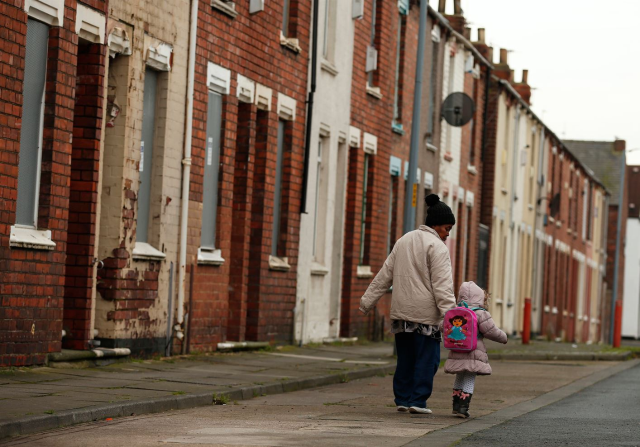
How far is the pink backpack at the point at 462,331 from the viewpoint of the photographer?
39.1 ft

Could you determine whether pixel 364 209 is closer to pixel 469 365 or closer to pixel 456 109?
pixel 456 109

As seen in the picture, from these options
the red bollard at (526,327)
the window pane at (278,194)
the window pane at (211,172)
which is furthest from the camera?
the red bollard at (526,327)

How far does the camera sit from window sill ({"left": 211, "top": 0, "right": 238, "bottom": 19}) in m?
18.7

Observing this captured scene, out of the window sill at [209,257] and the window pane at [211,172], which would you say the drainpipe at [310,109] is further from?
the window sill at [209,257]

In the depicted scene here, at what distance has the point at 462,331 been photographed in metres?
11.9

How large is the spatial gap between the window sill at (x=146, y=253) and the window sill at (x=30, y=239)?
2461 millimetres

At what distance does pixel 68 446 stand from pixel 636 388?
10.2 meters

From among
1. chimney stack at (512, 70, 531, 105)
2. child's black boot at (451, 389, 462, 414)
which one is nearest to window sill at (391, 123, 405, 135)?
child's black boot at (451, 389, 462, 414)

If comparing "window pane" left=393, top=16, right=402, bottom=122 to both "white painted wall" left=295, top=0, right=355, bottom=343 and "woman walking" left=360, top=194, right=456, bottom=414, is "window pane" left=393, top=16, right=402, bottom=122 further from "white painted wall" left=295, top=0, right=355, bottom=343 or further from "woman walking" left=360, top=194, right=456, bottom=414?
"woman walking" left=360, top=194, right=456, bottom=414

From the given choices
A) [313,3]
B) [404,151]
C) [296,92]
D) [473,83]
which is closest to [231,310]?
[296,92]

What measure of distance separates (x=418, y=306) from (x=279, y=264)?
9796 mm

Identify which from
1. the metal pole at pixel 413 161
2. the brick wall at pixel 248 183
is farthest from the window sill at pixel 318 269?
the metal pole at pixel 413 161

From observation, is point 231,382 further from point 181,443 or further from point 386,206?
point 386,206

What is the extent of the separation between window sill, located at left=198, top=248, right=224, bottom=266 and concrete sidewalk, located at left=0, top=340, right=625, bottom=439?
4.28ft
